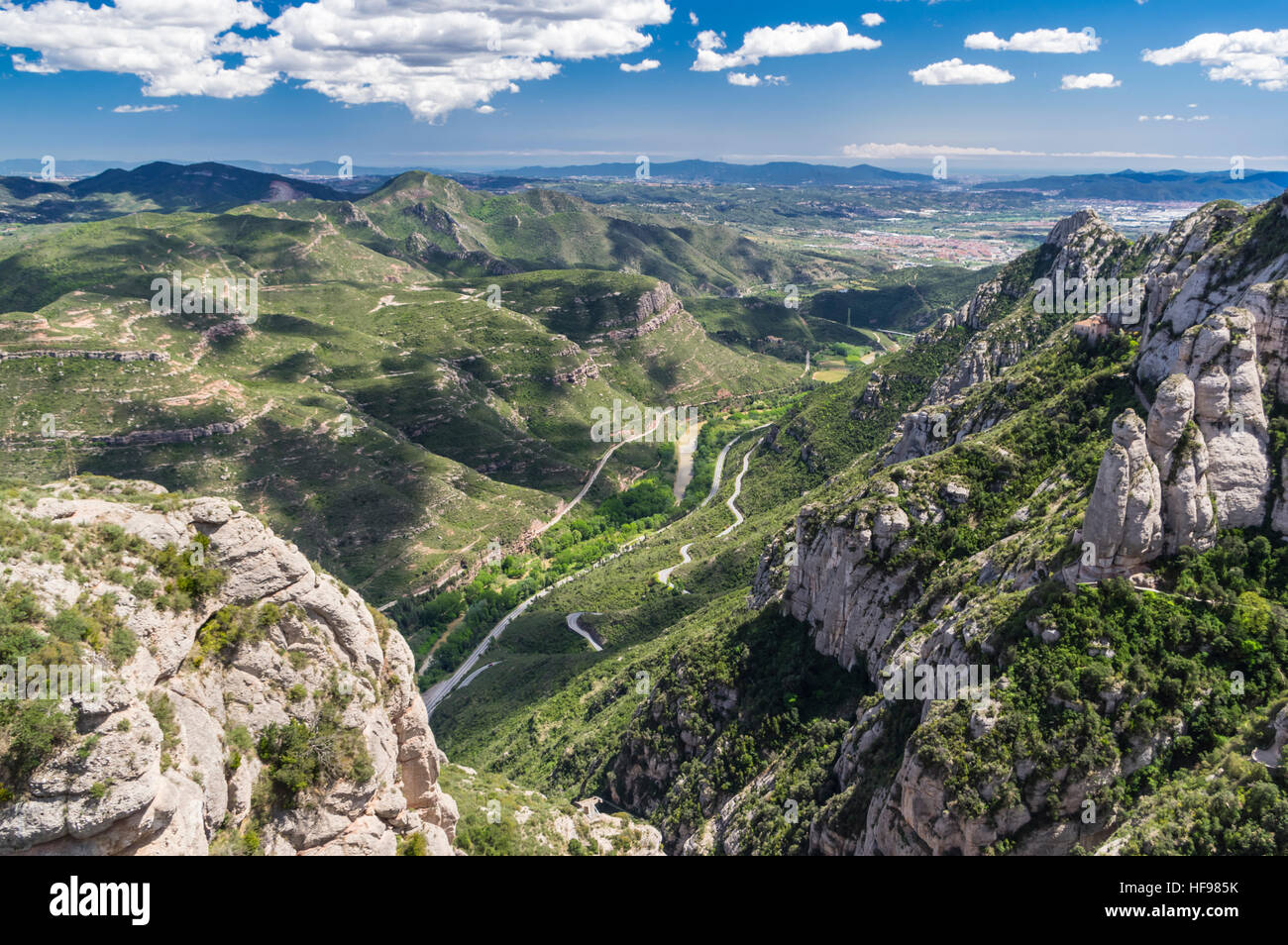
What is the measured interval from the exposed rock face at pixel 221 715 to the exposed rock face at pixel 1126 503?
44.0 m

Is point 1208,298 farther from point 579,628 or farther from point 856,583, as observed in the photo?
point 579,628

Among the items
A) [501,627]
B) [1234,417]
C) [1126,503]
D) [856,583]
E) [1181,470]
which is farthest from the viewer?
[501,627]

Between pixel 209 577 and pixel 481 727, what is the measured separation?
8212cm

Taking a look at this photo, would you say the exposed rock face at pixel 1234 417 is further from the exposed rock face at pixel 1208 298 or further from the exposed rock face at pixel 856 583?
the exposed rock face at pixel 856 583

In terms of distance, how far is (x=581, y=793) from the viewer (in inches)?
3319

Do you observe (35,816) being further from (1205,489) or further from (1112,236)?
(1112,236)

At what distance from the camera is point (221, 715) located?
34.7 m

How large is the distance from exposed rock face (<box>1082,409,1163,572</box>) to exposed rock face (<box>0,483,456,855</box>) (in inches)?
1731

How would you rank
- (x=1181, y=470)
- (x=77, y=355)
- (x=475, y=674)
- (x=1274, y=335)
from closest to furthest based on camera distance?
(x=1181, y=470) < (x=1274, y=335) < (x=475, y=674) < (x=77, y=355)

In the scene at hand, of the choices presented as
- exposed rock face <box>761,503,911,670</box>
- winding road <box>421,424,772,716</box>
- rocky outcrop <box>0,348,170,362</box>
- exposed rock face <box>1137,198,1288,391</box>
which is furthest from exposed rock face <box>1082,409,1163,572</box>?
rocky outcrop <box>0,348,170,362</box>

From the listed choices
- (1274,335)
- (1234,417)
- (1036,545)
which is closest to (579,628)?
(1036,545)

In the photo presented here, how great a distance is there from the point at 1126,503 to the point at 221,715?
166ft

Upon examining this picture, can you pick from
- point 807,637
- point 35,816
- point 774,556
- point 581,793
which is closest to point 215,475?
point 581,793

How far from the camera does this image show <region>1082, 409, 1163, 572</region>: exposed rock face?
4191 cm
